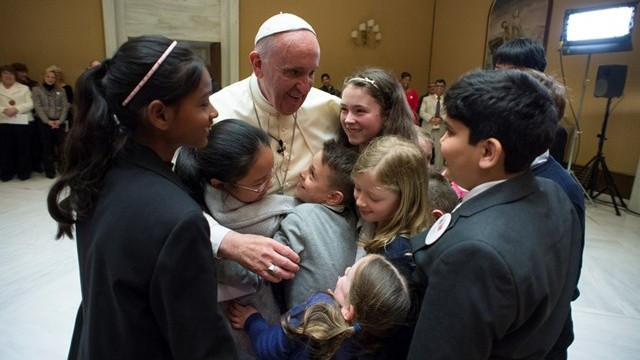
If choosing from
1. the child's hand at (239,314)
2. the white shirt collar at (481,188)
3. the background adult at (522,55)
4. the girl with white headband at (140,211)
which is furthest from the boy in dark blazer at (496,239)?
the background adult at (522,55)

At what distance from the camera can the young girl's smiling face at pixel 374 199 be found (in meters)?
1.31

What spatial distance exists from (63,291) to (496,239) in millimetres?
3370

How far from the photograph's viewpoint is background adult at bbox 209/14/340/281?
5.38 feet

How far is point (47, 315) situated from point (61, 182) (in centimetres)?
247

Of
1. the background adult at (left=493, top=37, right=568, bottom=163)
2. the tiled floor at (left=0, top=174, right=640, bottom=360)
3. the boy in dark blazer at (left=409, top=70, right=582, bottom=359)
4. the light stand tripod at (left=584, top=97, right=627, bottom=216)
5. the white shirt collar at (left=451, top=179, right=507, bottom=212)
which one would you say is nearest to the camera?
the boy in dark blazer at (left=409, top=70, right=582, bottom=359)

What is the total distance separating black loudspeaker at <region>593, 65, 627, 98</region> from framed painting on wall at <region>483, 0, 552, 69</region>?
5.06 ft

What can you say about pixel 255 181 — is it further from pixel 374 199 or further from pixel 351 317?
pixel 351 317

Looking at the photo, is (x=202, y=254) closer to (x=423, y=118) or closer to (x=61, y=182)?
(x=61, y=182)

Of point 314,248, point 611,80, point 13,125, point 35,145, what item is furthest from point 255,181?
point 35,145

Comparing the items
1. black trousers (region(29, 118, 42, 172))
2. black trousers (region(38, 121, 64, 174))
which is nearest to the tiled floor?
black trousers (region(38, 121, 64, 174))

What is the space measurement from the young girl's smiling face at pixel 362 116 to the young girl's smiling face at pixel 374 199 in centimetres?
34

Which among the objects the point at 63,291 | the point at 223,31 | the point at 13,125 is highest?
the point at 223,31

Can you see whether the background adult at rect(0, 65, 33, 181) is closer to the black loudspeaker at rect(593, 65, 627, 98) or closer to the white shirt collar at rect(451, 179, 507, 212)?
the white shirt collar at rect(451, 179, 507, 212)

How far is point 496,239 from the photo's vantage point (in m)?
0.81
